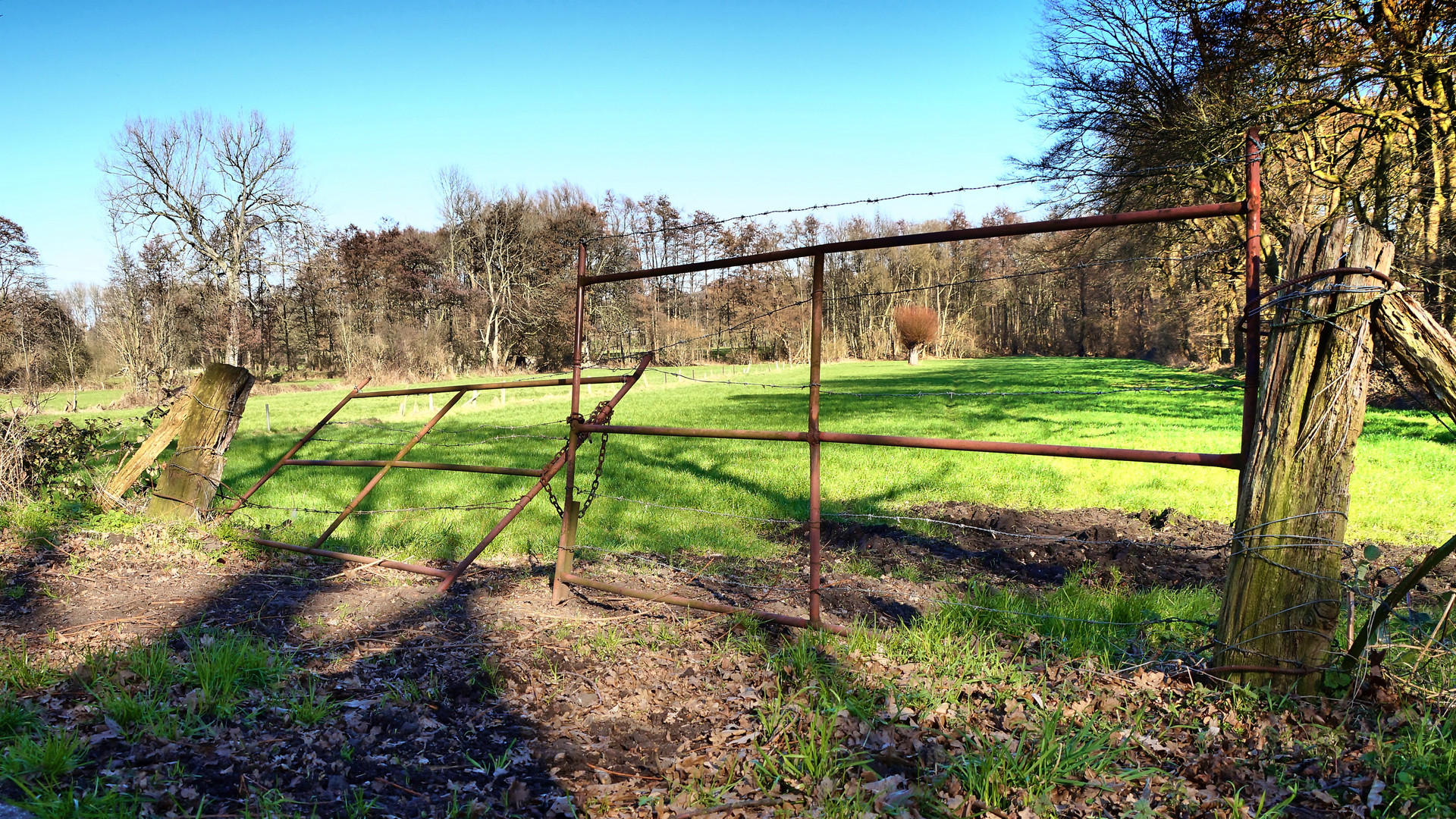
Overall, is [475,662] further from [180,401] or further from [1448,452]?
[1448,452]

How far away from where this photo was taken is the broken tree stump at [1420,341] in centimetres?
260

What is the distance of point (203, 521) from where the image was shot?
6.33m

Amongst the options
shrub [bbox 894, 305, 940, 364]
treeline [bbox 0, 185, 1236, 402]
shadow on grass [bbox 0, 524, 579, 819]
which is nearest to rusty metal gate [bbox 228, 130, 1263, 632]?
shadow on grass [bbox 0, 524, 579, 819]

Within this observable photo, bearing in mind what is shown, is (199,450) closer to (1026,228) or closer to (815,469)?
(815,469)

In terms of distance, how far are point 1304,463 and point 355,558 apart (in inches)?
218

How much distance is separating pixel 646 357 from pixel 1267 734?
3584 mm

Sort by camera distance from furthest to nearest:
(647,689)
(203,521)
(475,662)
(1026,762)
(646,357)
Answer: (203,521)
(646,357)
(475,662)
(647,689)
(1026,762)

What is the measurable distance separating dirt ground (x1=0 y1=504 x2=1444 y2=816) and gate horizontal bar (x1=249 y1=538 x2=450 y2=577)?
8 cm

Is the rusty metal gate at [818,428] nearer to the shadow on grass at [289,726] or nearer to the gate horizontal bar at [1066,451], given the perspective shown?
the gate horizontal bar at [1066,451]

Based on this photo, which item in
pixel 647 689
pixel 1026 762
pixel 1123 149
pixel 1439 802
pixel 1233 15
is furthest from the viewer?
pixel 1123 149

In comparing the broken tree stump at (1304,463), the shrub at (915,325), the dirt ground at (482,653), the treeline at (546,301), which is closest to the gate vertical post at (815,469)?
the dirt ground at (482,653)

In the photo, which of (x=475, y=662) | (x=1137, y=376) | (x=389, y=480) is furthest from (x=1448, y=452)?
Result: (x=1137, y=376)

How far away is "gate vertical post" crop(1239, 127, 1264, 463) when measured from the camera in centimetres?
277

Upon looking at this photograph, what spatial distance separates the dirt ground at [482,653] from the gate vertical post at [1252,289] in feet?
4.98
